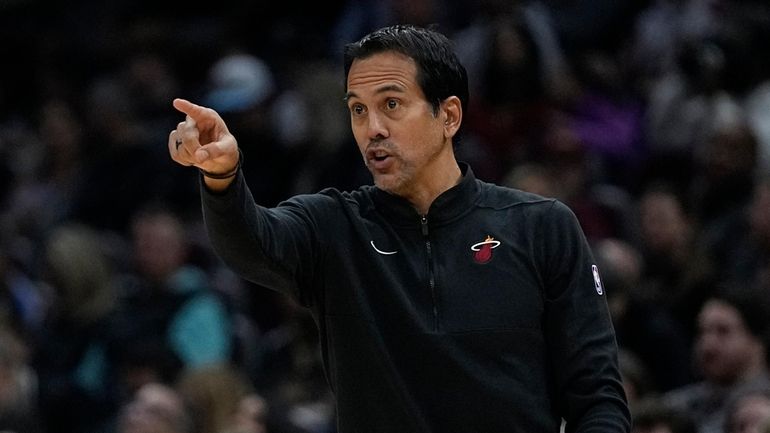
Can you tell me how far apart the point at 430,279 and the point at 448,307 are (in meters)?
0.09

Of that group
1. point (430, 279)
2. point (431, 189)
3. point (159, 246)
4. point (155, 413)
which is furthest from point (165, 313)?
point (430, 279)

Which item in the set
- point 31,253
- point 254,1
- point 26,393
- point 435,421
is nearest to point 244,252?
point 435,421

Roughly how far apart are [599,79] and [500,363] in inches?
245

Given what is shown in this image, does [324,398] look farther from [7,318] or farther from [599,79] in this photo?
[599,79]

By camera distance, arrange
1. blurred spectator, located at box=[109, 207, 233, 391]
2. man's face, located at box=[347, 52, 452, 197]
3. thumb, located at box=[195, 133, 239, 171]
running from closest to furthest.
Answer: thumb, located at box=[195, 133, 239, 171] < man's face, located at box=[347, 52, 452, 197] < blurred spectator, located at box=[109, 207, 233, 391]

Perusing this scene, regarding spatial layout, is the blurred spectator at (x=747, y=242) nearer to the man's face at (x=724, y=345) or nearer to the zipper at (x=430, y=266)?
the man's face at (x=724, y=345)

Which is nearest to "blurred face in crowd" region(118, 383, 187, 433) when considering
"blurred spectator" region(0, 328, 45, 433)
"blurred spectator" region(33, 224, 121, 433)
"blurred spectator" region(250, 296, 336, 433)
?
"blurred spectator" region(250, 296, 336, 433)

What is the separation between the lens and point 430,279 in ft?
12.7

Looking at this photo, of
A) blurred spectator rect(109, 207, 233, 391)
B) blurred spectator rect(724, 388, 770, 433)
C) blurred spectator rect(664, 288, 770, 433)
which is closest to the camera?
blurred spectator rect(724, 388, 770, 433)

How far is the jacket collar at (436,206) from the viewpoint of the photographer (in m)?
3.96

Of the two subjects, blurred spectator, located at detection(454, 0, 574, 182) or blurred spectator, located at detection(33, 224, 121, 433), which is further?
blurred spectator, located at detection(454, 0, 574, 182)

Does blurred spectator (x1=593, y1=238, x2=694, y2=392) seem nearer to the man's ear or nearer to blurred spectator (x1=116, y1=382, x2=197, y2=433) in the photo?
blurred spectator (x1=116, y1=382, x2=197, y2=433)

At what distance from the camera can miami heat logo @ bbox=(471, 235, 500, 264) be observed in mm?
3889

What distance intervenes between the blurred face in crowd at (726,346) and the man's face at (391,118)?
3.25m
